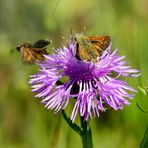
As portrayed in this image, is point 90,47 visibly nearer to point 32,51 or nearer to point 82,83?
point 82,83

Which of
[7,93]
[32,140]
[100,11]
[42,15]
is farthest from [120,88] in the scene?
[100,11]

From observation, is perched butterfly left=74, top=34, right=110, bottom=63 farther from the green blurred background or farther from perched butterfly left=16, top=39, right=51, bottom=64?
the green blurred background

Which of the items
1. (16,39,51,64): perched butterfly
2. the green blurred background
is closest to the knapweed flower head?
(16,39,51,64): perched butterfly

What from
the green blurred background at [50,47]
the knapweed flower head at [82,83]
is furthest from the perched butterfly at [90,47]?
the green blurred background at [50,47]

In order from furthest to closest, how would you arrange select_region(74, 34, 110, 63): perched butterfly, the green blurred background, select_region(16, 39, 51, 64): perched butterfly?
the green blurred background < select_region(16, 39, 51, 64): perched butterfly < select_region(74, 34, 110, 63): perched butterfly

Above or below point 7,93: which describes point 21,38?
above

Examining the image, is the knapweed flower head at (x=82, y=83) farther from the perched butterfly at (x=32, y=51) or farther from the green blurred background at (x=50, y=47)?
the green blurred background at (x=50, y=47)

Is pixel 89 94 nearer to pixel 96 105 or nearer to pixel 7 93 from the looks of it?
pixel 96 105
